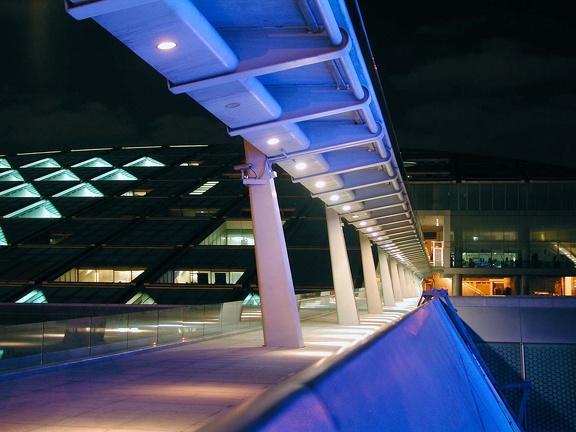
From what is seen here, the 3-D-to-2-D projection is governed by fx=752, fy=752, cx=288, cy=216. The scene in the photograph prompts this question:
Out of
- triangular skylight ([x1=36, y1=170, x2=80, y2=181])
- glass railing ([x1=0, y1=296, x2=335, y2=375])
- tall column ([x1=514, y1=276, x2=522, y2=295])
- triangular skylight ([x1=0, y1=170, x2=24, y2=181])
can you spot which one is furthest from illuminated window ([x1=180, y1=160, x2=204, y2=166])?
glass railing ([x1=0, y1=296, x2=335, y2=375])

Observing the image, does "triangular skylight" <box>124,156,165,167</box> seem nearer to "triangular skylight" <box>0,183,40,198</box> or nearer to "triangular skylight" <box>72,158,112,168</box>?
"triangular skylight" <box>72,158,112,168</box>

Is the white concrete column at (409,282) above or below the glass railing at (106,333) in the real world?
above

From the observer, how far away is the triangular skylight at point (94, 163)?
285 ft

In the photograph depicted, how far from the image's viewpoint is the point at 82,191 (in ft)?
249

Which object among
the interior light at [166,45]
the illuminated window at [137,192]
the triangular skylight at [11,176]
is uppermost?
the triangular skylight at [11,176]

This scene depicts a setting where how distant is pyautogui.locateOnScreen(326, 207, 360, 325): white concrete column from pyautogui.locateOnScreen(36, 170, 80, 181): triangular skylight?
56706 millimetres

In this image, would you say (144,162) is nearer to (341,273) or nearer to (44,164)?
(44,164)

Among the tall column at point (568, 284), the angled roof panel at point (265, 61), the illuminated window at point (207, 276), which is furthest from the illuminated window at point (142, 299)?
the tall column at point (568, 284)

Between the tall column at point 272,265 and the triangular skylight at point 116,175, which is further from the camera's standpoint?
the triangular skylight at point 116,175

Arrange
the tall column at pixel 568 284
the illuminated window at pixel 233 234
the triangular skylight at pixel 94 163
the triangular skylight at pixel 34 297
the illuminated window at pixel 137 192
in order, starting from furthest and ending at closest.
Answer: the triangular skylight at pixel 94 163, the tall column at pixel 568 284, the illuminated window at pixel 137 192, the illuminated window at pixel 233 234, the triangular skylight at pixel 34 297

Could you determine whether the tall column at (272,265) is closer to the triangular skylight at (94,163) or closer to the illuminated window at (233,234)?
the illuminated window at (233,234)

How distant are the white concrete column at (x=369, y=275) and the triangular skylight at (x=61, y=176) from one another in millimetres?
49068

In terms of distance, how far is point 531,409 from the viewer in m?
28.5

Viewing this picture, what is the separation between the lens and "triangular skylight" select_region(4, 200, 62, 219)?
67.3 metres
